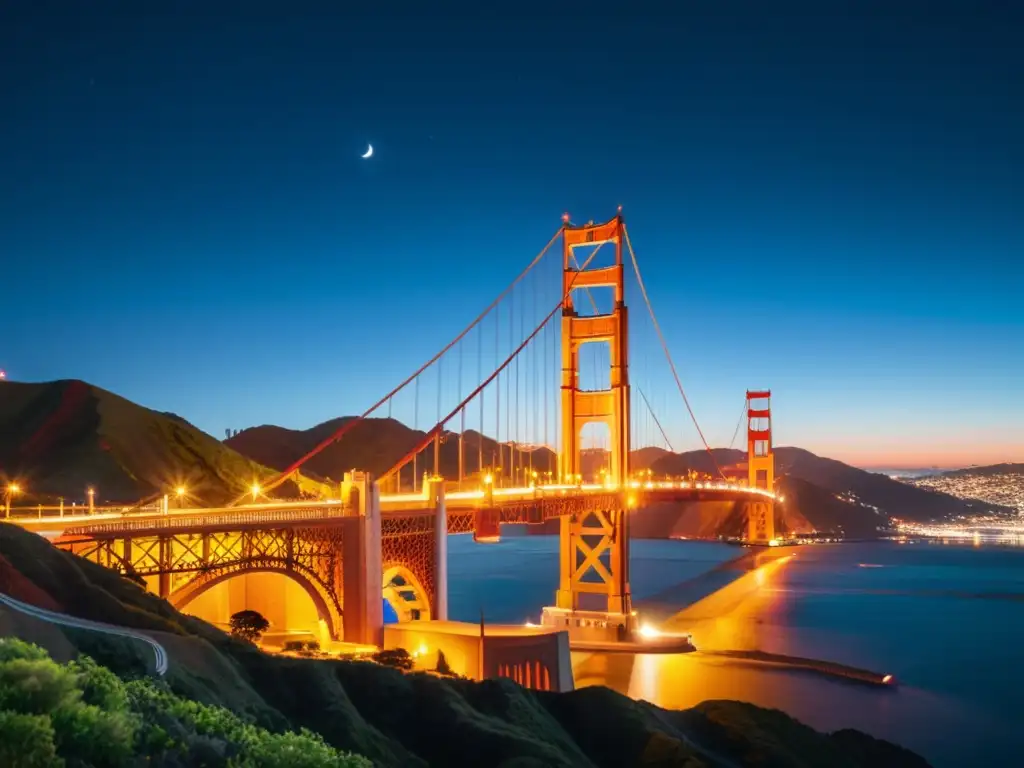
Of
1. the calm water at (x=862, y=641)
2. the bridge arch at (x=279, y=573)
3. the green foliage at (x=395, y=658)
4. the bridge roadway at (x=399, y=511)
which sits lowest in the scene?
the calm water at (x=862, y=641)

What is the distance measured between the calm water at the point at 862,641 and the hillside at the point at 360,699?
12.0 m

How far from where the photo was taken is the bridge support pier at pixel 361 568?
70.2 feet

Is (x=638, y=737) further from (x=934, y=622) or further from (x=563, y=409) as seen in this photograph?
(x=934, y=622)

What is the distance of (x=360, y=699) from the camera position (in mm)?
12766

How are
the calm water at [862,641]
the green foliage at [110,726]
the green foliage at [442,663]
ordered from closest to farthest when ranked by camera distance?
the green foliage at [110,726] < the green foliage at [442,663] < the calm water at [862,641]

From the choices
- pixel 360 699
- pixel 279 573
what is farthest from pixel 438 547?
pixel 360 699

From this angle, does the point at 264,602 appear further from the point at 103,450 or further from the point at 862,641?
the point at 103,450

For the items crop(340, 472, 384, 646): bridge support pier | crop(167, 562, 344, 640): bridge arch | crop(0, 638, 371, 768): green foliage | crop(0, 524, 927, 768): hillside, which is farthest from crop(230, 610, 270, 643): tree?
crop(0, 638, 371, 768): green foliage

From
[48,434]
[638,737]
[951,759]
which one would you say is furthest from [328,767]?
[48,434]

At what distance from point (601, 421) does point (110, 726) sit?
104ft

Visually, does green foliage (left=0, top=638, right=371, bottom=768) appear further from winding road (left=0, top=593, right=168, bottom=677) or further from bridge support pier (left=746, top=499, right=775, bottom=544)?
bridge support pier (left=746, top=499, right=775, bottom=544)

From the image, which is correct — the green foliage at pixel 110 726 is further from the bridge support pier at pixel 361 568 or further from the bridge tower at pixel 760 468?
the bridge tower at pixel 760 468

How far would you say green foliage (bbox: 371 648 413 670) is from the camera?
19672mm

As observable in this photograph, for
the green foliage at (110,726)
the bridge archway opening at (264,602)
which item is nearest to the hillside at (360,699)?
the green foliage at (110,726)
